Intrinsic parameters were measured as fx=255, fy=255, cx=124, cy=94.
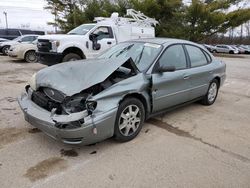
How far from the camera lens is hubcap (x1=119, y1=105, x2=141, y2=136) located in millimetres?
3654

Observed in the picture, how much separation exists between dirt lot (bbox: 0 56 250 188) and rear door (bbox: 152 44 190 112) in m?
0.43

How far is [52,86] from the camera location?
3498 millimetres

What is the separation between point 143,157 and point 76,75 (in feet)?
4.87

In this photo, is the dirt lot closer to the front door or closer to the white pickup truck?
the white pickup truck

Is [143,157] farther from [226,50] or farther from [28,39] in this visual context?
[226,50]

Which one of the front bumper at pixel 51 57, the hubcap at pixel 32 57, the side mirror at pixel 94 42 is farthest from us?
the hubcap at pixel 32 57

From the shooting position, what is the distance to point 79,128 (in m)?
3.10

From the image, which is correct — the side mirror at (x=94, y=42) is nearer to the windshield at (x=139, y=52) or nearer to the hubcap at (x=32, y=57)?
the hubcap at (x=32, y=57)

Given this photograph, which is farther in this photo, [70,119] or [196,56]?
[196,56]

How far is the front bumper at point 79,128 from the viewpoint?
312cm

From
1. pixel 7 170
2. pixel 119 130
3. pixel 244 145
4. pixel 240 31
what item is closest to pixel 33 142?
pixel 7 170

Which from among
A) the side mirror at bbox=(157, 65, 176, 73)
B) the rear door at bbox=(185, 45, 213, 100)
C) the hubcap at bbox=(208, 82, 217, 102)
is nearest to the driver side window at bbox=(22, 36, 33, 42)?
the rear door at bbox=(185, 45, 213, 100)

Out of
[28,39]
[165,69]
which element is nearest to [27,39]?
[28,39]

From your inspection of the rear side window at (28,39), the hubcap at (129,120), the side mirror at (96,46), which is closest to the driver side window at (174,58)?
the hubcap at (129,120)
